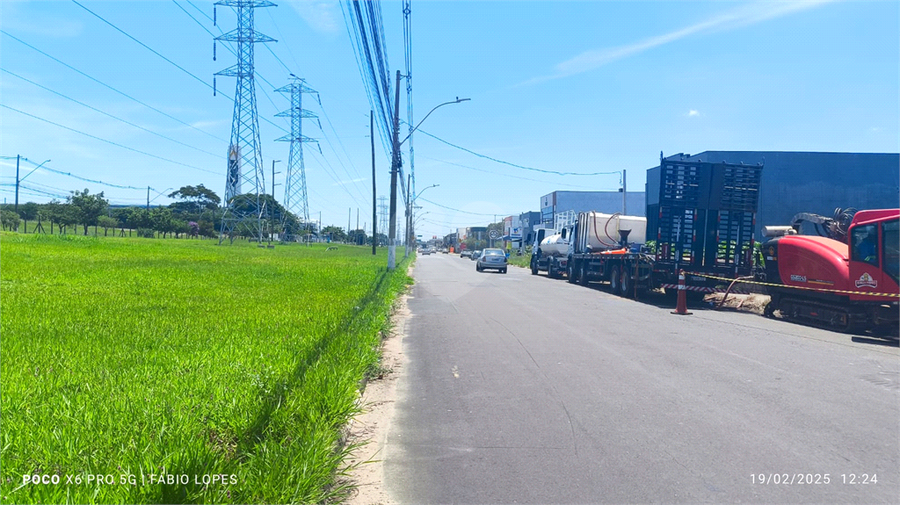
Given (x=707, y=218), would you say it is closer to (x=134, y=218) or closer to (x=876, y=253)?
(x=876, y=253)

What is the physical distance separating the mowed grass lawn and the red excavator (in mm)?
9079

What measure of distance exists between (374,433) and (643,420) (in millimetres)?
2457

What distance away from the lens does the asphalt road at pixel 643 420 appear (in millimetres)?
4492

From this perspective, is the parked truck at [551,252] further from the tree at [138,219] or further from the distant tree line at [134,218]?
the tree at [138,219]

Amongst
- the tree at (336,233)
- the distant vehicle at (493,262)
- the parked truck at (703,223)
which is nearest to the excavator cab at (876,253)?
the parked truck at (703,223)

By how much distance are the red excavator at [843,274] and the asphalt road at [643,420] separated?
126 centimetres

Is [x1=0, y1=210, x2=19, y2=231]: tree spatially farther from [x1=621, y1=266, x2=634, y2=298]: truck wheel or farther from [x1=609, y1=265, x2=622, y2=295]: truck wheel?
[x1=621, y1=266, x2=634, y2=298]: truck wheel

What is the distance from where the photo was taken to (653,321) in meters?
13.8

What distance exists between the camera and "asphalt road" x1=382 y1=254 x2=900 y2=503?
14.7 ft

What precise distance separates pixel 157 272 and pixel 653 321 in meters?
14.9

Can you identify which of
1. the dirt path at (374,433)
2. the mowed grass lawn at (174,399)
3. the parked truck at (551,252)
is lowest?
the dirt path at (374,433)

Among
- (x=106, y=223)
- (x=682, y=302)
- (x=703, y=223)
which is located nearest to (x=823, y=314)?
(x=682, y=302)

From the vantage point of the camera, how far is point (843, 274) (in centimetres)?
1299

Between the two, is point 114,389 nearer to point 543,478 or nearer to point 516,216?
point 543,478
